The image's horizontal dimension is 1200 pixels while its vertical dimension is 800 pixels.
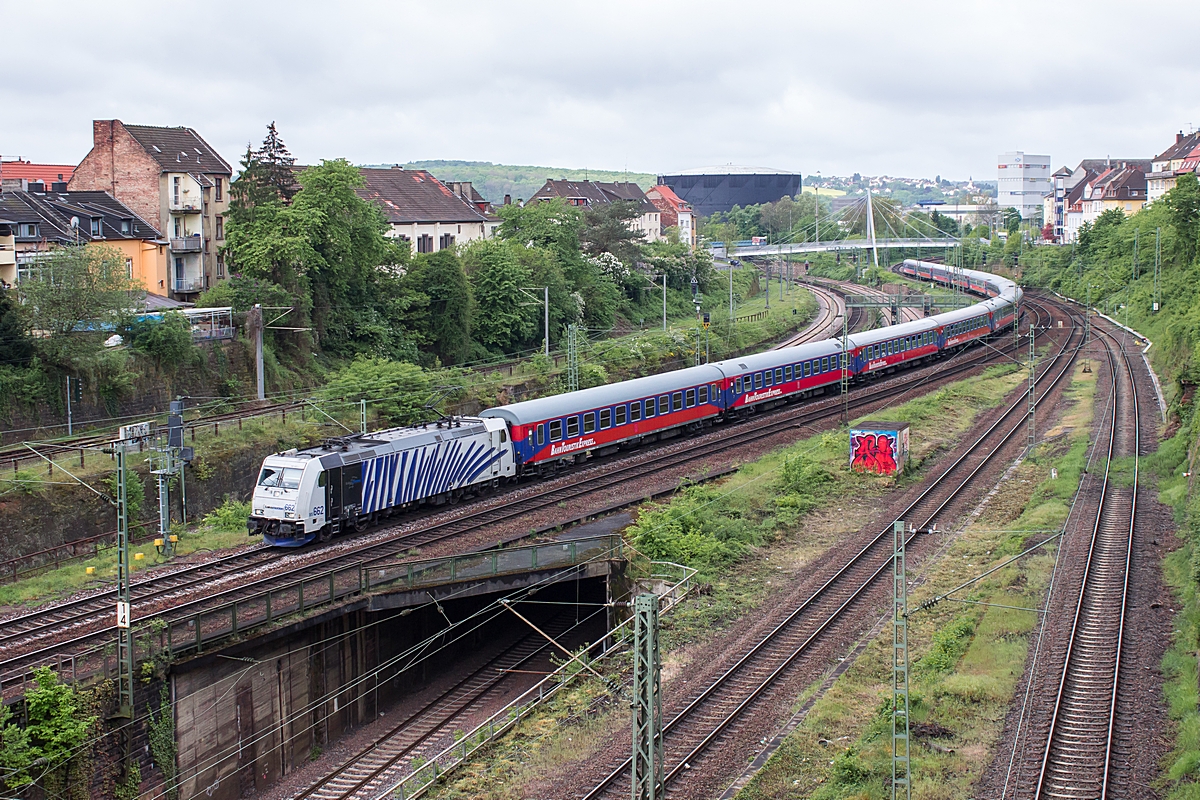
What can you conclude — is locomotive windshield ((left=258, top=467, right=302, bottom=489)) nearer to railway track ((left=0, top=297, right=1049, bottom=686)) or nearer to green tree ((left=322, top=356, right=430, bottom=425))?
railway track ((left=0, top=297, right=1049, bottom=686))

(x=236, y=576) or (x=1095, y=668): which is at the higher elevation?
(x=236, y=576)

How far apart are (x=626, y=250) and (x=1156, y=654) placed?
69.4 meters

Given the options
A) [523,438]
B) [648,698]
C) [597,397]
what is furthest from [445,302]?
[648,698]

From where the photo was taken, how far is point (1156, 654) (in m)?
24.6

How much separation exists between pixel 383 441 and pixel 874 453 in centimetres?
1748

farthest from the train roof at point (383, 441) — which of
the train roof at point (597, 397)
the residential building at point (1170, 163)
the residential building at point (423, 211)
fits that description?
the residential building at point (1170, 163)

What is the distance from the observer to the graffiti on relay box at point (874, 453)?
4116 centimetres

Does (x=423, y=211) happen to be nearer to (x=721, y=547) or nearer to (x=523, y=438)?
(x=523, y=438)

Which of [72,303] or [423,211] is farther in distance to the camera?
[423,211]

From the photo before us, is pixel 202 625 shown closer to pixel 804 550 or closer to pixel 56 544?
pixel 56 544

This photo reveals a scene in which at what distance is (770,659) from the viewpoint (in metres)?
25.8

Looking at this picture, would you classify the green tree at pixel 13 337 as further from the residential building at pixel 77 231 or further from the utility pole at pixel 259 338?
the utility pole at pixel 259 338

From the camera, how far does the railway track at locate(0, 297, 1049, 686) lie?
2350 cm

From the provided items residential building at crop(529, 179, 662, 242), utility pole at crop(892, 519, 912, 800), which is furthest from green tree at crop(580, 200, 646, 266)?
utility pole at crop(892, 519, 912, 800)
